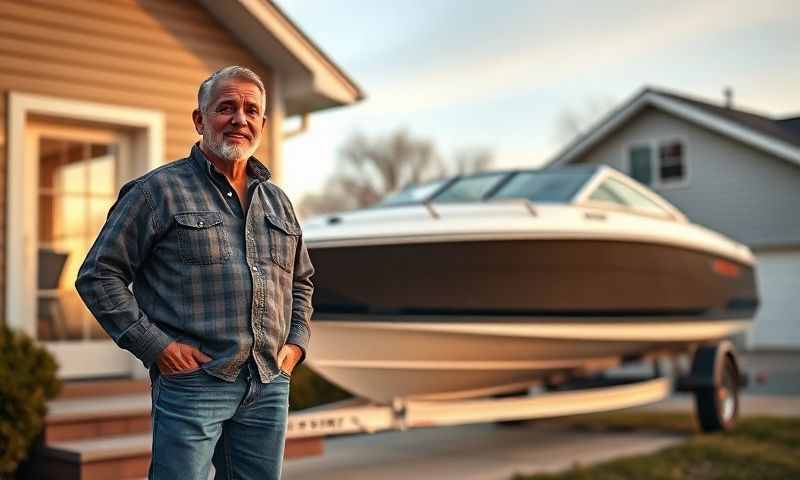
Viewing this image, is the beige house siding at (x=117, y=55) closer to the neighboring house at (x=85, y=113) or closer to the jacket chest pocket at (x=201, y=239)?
the neighboring house at (x=85, y=113)

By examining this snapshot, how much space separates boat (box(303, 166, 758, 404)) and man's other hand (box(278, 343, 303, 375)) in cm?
297

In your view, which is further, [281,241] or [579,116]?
[579,116]

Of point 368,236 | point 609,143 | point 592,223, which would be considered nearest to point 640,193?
point 592,223

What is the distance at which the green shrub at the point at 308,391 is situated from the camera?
7.39m

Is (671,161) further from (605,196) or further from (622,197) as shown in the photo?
(605,196)

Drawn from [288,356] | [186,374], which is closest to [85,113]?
[288,356]

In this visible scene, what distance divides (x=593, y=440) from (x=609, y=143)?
14414mm

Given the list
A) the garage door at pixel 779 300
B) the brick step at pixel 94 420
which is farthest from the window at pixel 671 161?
the brick step at pixel 94 420

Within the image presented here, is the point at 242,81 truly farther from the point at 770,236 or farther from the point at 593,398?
the point at 770,236

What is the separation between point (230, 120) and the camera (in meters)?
2.67

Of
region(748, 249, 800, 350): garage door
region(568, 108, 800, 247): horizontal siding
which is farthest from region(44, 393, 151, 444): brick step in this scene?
region(568, 108, 800, 247): horizontal siding

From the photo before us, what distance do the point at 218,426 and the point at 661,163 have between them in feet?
63.4

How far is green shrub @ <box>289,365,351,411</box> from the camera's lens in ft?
24.2

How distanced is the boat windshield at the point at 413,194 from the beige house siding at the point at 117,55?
130 centimetres
